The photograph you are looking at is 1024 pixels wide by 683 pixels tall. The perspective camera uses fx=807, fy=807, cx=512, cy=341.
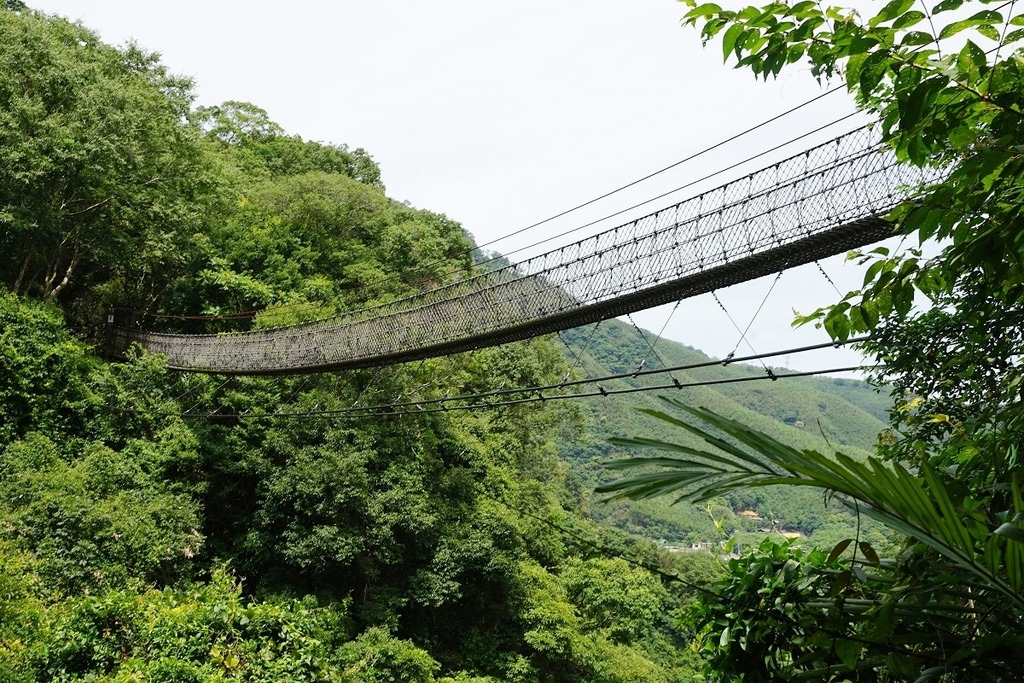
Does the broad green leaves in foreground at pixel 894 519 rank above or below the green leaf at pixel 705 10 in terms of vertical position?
below

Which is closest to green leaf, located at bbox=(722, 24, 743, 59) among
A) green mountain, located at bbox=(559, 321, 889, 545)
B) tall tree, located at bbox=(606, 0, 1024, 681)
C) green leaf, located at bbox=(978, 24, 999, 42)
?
tall tree, located at bbox=(606, 0, 1024, 681)

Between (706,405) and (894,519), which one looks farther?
(706,405)

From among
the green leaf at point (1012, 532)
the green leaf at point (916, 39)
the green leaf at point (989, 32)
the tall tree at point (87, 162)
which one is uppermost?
the tall tree at point (87, 162)

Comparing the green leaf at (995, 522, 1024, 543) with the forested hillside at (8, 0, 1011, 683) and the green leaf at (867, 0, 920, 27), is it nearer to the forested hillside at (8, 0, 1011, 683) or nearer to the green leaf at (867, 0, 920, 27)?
the forested hillside at (8, 0, 1011, 683)

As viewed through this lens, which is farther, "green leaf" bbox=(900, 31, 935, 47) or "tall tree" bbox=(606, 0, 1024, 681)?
"green leaf" bbox=(900, 31, 935, 47)

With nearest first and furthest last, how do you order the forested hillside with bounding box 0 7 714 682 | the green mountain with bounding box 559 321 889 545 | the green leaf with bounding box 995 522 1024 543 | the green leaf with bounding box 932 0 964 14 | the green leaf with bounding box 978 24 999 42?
the green leaf with bounding box 995 522 1024 543, the green leaf with bounding box 932 0 964 14, the green leaf with bounding box 978 24 999 42, the forested hillside with bounding box 0 7 714 682, the green mountain with bounding box 559 321 889 545

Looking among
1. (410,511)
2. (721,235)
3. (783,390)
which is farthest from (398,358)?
(783,390)

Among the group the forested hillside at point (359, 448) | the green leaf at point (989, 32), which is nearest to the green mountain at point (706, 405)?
the forested hillside at point (359, 448)

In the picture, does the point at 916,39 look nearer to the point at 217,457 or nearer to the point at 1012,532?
the point at 1012,532

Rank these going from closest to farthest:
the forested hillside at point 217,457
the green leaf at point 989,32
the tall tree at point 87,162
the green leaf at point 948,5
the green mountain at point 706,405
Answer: the green leaf at point 948,5
the green leaf at point 989,32
the forested hillside at point 217,457
the tall tree at point 87,162
the green mountain at point 706,405

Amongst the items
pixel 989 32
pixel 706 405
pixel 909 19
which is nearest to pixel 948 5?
pixel 909 19

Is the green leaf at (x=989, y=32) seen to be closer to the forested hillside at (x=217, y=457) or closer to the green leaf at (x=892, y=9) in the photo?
the green leaf at (x=892, y=9)

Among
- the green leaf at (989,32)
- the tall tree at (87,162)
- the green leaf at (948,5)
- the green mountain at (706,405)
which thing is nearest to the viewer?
the green leaf at (948,5)

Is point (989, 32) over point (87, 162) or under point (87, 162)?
under
